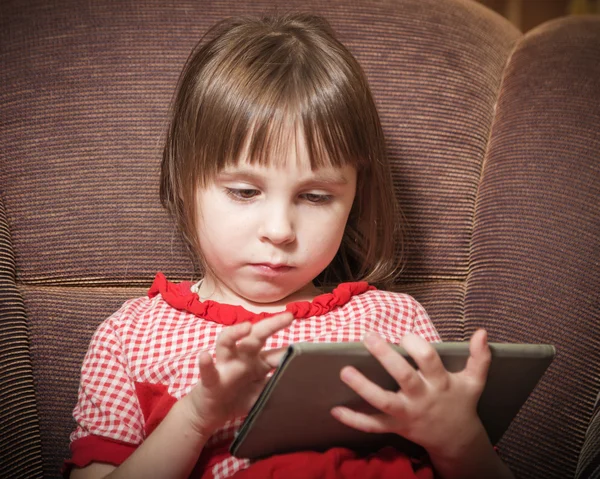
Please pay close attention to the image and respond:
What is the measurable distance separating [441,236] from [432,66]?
1.01 feet

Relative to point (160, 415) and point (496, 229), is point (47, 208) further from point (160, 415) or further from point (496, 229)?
point (496, 229)

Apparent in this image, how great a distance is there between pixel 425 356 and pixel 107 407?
43cm

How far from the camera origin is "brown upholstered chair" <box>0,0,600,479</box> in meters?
0.96

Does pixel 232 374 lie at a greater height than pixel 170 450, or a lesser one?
greater

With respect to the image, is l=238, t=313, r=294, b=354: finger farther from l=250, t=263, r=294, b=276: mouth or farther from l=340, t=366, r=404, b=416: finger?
l=250, t=263, r=294, b=276: mouth

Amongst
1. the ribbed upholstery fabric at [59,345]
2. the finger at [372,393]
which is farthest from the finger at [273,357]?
the ribbed upholstery fabric at [59,345]

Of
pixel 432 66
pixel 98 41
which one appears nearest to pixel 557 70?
pixel 432 66

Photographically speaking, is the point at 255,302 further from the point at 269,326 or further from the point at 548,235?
the point at 548,235

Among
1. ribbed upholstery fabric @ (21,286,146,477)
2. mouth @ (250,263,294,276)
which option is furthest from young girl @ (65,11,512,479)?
ribbed upholstery fabric @ (21,286,146,477)

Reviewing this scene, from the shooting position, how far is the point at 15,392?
948 mm

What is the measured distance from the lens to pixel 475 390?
706 millimetres

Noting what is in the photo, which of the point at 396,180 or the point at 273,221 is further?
the point at 396,180

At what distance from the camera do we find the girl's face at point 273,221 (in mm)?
830

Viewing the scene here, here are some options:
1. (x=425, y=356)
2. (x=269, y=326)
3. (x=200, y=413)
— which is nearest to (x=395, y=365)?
(x=425, y=356)
